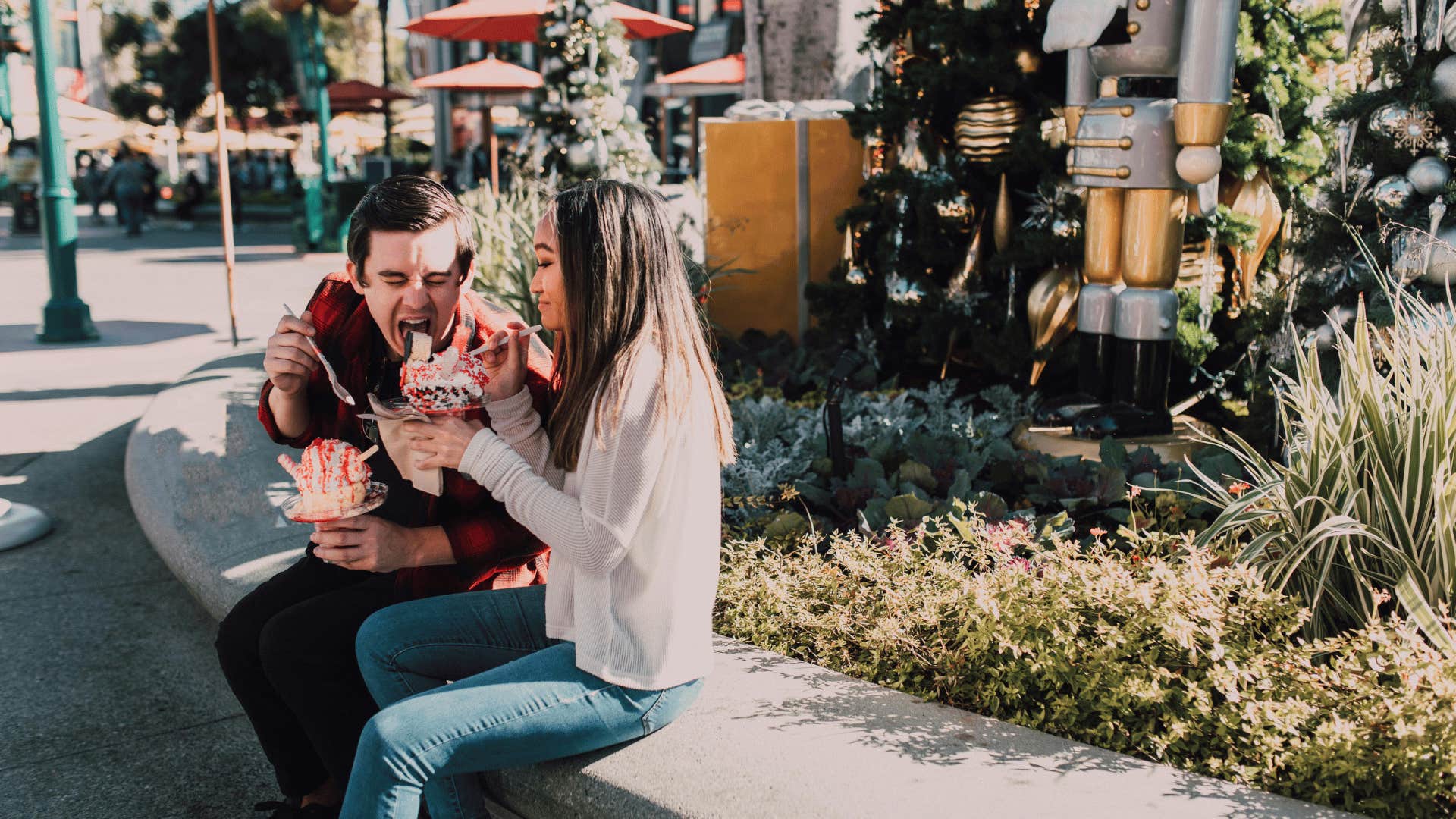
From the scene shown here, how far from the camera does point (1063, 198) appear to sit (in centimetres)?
541

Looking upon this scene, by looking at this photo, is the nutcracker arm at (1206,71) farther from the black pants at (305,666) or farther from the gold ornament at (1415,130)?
the black pants at (305,666)

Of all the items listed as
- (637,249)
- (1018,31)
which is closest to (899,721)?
(637,249)

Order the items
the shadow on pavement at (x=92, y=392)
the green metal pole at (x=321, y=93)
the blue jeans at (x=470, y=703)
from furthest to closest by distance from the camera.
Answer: the green metal pole at (x=321, y=93) < the shadow on pavement at (x=92, y=392) < the blue jeans at (x=470, y=703)

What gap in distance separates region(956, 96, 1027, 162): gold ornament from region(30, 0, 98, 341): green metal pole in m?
7.33

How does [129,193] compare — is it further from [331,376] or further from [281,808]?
[331,376]

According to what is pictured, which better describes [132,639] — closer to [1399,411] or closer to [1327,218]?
[1399,411]

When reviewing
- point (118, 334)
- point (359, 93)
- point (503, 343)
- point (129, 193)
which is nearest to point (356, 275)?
point (503, 343)

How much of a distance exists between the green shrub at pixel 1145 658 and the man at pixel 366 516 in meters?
0.78

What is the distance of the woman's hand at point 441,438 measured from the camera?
2195 mm

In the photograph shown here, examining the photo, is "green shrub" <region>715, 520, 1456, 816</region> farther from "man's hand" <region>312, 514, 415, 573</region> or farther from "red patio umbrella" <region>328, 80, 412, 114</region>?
"red patio umbrella" <region>328, 80, 412, 114</region>

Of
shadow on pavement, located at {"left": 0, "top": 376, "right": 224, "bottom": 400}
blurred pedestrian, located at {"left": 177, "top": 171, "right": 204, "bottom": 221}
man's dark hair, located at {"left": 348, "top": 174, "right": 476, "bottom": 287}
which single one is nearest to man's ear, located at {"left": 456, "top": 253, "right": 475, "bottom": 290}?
man's dark hair, located at {"left": 348, "top": 174, "right": 476, "bottom": 287}

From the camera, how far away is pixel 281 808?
269cm

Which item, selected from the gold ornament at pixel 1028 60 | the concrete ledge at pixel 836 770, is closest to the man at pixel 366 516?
the concrete ledge at pixel 836 770

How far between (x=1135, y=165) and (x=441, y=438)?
3.15m
